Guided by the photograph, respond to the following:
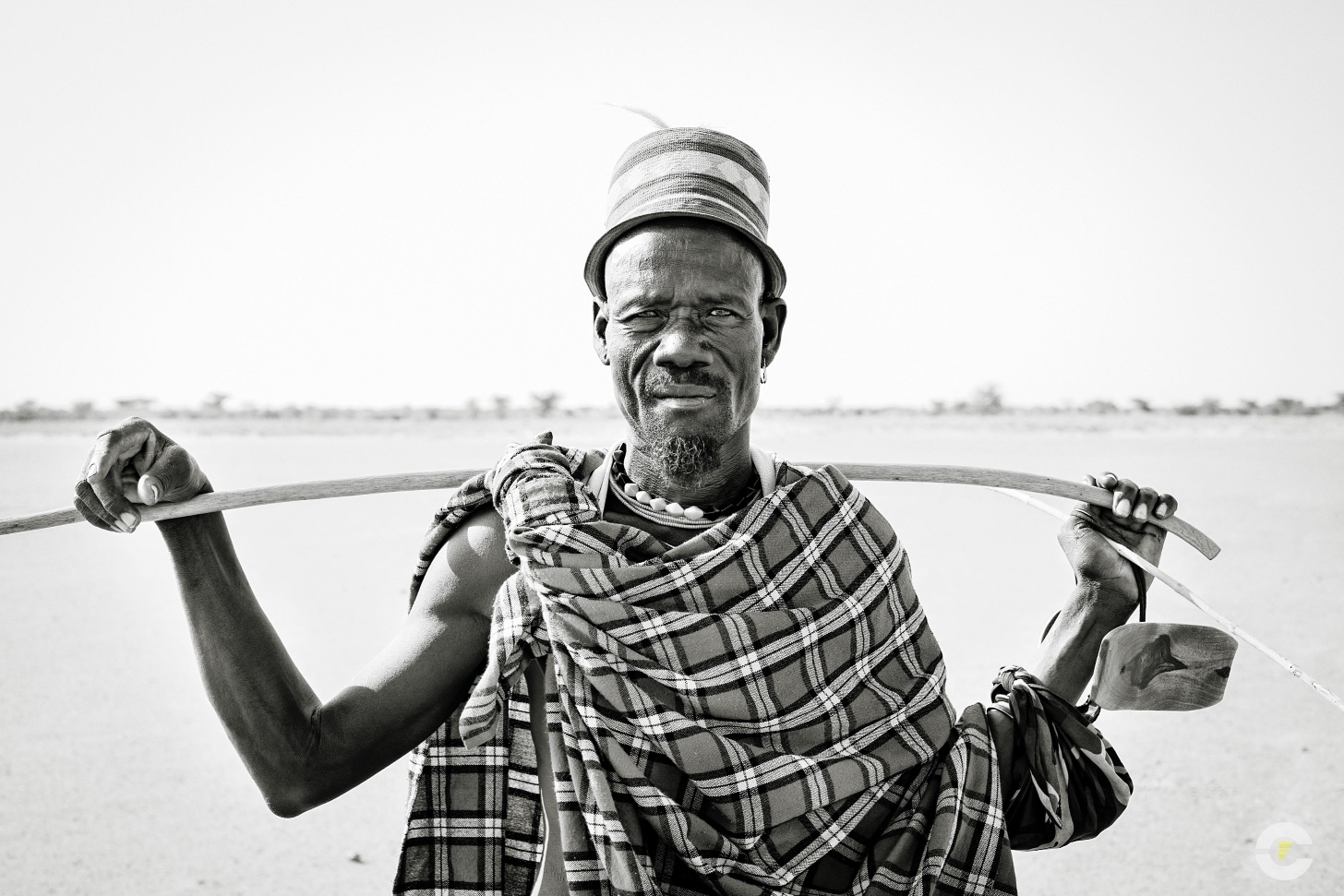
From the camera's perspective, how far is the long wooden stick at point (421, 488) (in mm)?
2303

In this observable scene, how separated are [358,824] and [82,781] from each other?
187 centimetres

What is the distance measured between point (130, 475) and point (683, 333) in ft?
4.06

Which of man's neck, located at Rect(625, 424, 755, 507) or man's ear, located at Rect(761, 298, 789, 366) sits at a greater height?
man's ear, located at Rect(761, 298, 789, 366)

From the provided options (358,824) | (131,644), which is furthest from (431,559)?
(131,644)

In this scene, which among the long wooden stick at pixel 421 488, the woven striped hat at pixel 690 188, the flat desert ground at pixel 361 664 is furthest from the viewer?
the flat desert ground at pixel 361 664

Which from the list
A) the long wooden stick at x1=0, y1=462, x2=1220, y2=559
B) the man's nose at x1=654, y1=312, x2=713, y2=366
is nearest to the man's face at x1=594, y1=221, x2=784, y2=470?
the man's nose at x1=654, y1=312, x2=713, y2=366

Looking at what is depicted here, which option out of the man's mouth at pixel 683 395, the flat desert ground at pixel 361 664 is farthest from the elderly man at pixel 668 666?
the flat desert ground at pixel 361 664

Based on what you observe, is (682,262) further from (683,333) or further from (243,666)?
(243,666)

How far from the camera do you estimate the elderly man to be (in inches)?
88.6

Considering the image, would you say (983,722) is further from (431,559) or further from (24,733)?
(24,733)

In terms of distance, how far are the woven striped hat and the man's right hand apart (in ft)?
3.57

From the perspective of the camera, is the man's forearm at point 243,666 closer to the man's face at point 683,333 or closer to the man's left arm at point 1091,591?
the man's face at point 683,333

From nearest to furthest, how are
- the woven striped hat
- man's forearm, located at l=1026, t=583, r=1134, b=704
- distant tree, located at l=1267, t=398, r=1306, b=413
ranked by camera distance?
the woven striped hat → man's forearm, located at l=1026, t=583, r=1134, b=704 → distant tree, located at l=1267, t=398, r=1306, b=413

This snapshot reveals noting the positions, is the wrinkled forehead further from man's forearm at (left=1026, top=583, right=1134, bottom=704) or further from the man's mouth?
man's forearm at (left=1026, top=583, right=1134, bottom=704)
